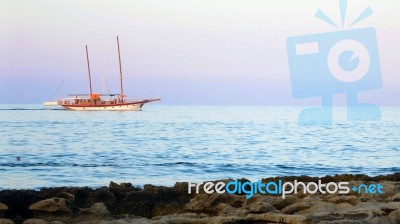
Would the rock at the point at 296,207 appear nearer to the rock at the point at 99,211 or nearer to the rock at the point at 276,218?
the rock at the point at 276,218

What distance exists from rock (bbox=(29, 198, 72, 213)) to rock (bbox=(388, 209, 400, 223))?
4.50m

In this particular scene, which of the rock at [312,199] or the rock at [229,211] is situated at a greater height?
the rock at [229,211]

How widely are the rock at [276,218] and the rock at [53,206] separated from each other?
2.76m

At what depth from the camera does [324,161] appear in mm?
25203

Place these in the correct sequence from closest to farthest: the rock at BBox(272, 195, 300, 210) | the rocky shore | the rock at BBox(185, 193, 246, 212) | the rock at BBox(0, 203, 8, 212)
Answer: the rocky shore → the rock at BBox(272, 195, 300, 210) → the rock at BBox(0, 203, 8, 212) → the rock at BBox(185, 193, 246, 212)

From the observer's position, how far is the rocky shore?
8.45 m

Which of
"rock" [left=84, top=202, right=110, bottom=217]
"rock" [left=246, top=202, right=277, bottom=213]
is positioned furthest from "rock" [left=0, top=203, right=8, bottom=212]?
"rock" [left=246, top=202, right=277, bottom=213]

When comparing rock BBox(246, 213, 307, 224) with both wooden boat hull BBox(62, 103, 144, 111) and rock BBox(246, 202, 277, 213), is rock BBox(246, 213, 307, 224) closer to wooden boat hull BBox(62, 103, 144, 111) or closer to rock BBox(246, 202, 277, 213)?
rock BBox(246, 202, 277, 213)

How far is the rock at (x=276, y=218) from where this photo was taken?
812 centimetres

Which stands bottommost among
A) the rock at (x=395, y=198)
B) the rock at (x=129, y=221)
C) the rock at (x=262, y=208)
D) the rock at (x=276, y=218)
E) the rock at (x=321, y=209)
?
the rock at (x=395, y=198)

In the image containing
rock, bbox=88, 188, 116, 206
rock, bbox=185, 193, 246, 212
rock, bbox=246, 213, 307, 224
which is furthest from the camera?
rock, bbox=88, 188, 116, 206

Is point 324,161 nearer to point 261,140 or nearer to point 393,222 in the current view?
point 261,140

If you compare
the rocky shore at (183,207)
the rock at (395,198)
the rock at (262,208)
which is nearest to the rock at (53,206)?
the rocky shore at (183,207)

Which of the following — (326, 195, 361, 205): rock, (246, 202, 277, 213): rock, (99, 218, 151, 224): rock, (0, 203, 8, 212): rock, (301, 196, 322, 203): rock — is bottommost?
(326, 195, 361, 205): rock
